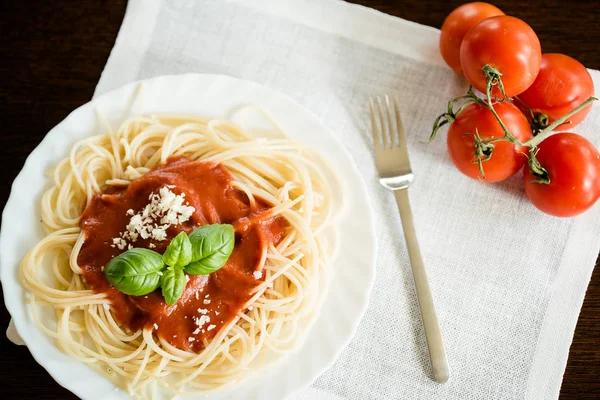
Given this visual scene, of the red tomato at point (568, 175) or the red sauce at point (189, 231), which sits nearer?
the red sauce at point (189, 231)

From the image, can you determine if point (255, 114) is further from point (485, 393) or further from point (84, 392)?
point (485, 393)

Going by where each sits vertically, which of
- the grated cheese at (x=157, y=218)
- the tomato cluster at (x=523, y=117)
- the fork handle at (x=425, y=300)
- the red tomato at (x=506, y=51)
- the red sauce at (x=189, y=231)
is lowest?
the fork handle at (x=425, y=300)

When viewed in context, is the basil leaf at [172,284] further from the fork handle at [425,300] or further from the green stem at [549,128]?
the green stem at [549,128]

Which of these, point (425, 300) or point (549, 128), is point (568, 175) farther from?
point (425, 300)

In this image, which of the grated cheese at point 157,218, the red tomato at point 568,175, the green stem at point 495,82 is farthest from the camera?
the red tomato at point 568,175

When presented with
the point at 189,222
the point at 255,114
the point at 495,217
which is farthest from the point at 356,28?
the point at 189,222

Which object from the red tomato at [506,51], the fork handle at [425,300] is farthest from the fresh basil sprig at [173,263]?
the red tomato at [506,51]


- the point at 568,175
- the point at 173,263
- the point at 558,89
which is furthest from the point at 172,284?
the point at 558,89
